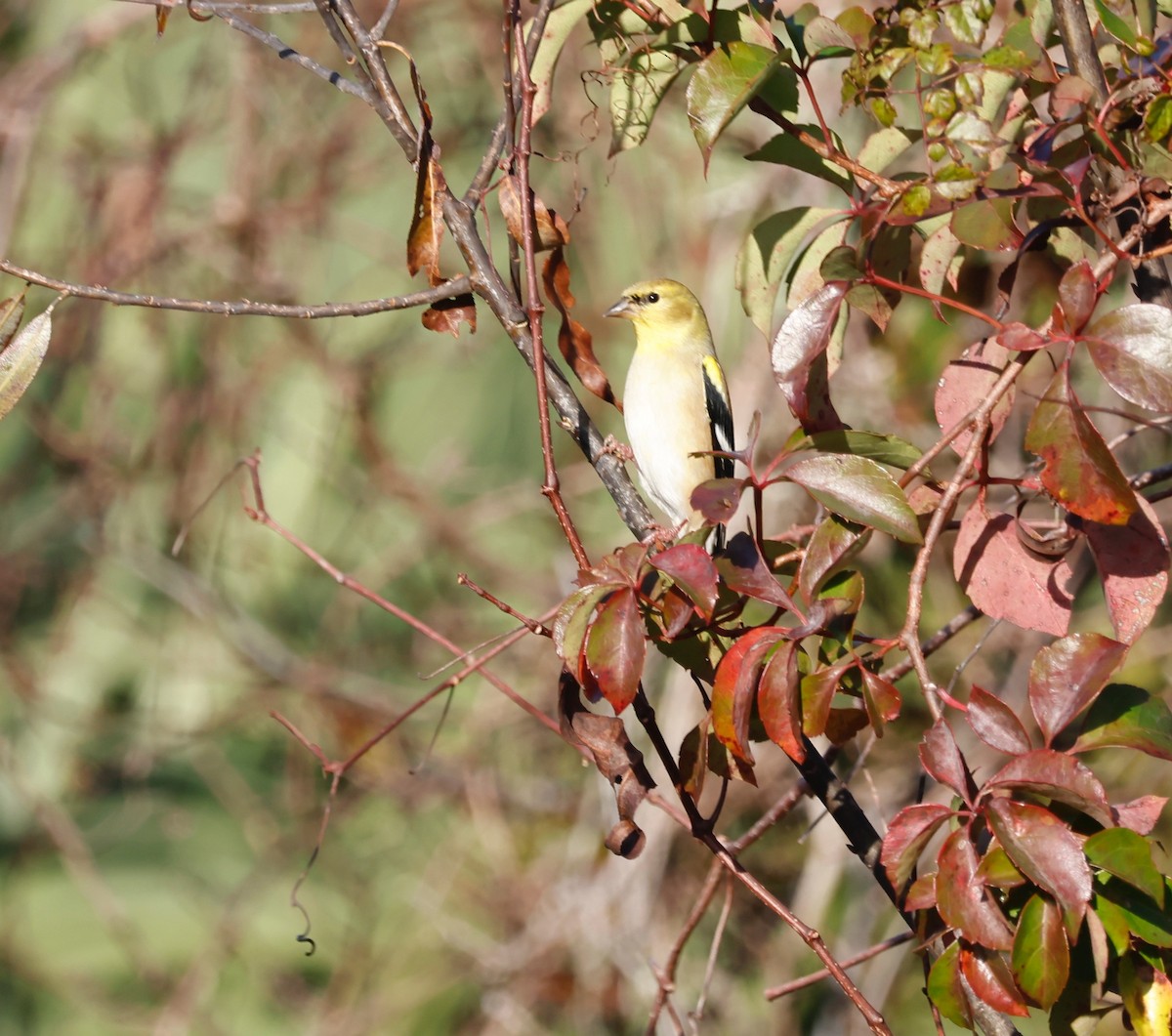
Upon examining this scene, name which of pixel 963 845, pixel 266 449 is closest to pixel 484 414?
pixel 266 449

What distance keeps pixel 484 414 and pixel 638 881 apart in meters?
2.44

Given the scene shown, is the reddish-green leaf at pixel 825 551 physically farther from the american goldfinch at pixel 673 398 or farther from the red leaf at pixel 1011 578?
the american goldfinch at pixel 673 398

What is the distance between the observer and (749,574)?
4.26 feet

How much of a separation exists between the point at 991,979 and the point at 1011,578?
47cm

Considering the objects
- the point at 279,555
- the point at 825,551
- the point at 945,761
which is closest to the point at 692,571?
the point at 825,551

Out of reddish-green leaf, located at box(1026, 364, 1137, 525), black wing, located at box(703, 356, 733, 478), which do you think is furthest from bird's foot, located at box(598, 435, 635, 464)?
black wing, located at box(703, 356, 733, 478)

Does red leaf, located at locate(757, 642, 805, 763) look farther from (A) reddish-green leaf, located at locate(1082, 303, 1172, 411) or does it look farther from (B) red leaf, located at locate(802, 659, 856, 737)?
(A) reddish-green leaf, located at locate(1082, 303, 1172, 411)

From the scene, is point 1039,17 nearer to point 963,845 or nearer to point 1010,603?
point 1010,603

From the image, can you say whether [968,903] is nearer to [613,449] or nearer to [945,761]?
[945,761]

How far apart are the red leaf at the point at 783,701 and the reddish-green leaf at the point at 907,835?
0.12 metres

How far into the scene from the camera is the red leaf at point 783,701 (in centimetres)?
125

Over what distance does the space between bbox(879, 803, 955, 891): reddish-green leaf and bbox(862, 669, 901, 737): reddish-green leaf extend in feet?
0.29

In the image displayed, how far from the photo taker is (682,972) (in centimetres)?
523

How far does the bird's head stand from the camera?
3611 mm
